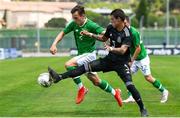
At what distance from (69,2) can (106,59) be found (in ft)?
270

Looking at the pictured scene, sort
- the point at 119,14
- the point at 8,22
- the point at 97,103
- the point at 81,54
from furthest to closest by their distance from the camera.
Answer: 1. the point at 8,22
2. the point at 97,103
3. the point at 81,54
4. the point at 119,14

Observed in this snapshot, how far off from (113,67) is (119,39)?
67cm

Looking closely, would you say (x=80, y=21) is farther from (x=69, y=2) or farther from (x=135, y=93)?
(x=69, y=2)

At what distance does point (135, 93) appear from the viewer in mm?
14195

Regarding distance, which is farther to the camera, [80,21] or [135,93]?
[80,21]

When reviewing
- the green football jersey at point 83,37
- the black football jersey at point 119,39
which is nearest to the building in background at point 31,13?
the green football jersey at point 83,37

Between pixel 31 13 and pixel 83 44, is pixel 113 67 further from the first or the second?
pixel 31 13

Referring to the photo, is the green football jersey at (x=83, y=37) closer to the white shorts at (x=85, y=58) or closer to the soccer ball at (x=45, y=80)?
the white shorts at (x=85, y=58)

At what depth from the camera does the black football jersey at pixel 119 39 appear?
46.5 ft

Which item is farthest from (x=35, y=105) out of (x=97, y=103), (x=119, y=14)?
(x=119, y=14)

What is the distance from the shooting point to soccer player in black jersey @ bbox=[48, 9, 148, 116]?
1405 cm

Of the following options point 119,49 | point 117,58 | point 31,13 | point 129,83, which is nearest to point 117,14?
point 119,49

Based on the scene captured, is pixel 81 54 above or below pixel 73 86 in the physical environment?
above

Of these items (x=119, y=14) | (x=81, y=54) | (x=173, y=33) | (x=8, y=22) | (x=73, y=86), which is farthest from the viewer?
(x=8, y=22)
